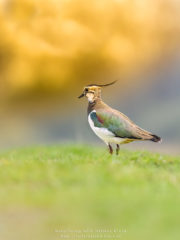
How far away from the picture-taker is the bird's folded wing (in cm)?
1202

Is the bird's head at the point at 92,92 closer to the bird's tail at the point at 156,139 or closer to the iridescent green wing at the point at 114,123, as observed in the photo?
the iridescent green wing at the point at 114,123

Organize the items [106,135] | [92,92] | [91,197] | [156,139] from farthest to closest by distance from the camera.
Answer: [92,92] < [106,135] < [156,139] < [91,197]

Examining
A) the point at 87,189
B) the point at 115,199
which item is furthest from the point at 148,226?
the point at 87,189

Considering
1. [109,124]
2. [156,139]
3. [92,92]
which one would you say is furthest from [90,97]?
[156,139]

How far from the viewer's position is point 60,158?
12.5m

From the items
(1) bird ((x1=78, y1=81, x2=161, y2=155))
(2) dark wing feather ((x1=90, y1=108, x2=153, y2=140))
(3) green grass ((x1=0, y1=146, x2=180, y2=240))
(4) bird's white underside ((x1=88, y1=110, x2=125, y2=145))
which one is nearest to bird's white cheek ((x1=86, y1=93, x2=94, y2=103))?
(1) bird ((x1=78, y1=81, x2=161, y2=155))

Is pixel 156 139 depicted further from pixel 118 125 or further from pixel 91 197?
pixel 91 197

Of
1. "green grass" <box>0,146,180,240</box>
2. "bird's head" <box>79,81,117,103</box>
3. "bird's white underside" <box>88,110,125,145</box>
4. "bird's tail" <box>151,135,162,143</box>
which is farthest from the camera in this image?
"bird's head" <box>79,81,117,103</box>

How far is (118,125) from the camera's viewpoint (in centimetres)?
1205

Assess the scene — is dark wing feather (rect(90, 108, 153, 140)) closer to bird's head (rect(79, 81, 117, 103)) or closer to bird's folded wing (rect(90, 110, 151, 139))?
bird's folded wing (rect(90, 110, 151, 139))

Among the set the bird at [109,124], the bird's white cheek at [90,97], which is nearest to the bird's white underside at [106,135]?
the bird at [109,124]

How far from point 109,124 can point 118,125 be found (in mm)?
200

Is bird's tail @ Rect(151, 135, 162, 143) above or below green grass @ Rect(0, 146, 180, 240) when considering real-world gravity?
above

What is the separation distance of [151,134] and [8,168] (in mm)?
3294
